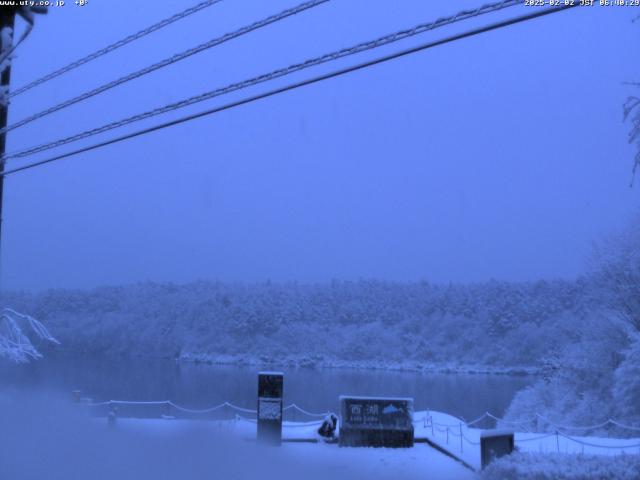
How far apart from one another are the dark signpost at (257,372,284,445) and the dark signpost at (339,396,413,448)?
129 cm

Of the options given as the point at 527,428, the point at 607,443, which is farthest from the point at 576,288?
the point at 607,443

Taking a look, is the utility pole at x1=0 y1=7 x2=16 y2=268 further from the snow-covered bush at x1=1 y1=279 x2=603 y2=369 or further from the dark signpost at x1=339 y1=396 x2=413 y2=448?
the snow-covered bush at x1=1 y1=279 x2=603 y2=369

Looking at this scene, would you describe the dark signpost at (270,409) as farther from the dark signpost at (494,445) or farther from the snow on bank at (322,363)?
the snow on bank at (322,363)

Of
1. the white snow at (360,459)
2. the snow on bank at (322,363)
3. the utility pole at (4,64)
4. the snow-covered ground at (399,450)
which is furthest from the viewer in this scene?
the snow on bank at (322,363)

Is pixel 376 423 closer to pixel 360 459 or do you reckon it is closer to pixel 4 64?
pixel 360 459

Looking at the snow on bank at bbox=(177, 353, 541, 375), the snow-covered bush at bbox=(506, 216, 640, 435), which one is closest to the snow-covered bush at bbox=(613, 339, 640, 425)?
the snow-covered bush at bbox=(506, 216, 640, 435)

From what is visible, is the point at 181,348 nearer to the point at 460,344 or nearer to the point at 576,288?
the point at 460,344

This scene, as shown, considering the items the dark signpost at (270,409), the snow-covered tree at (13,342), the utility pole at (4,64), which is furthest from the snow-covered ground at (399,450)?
the utility pole at (4,64)

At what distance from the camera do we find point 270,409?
43.7 feet

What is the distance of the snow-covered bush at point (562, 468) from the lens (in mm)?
9266

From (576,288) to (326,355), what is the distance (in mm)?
31414

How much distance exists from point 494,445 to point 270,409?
4.52 m

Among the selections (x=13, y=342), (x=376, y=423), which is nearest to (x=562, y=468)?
(x=376, y=423)

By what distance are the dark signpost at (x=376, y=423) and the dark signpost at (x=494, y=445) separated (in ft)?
8.37
